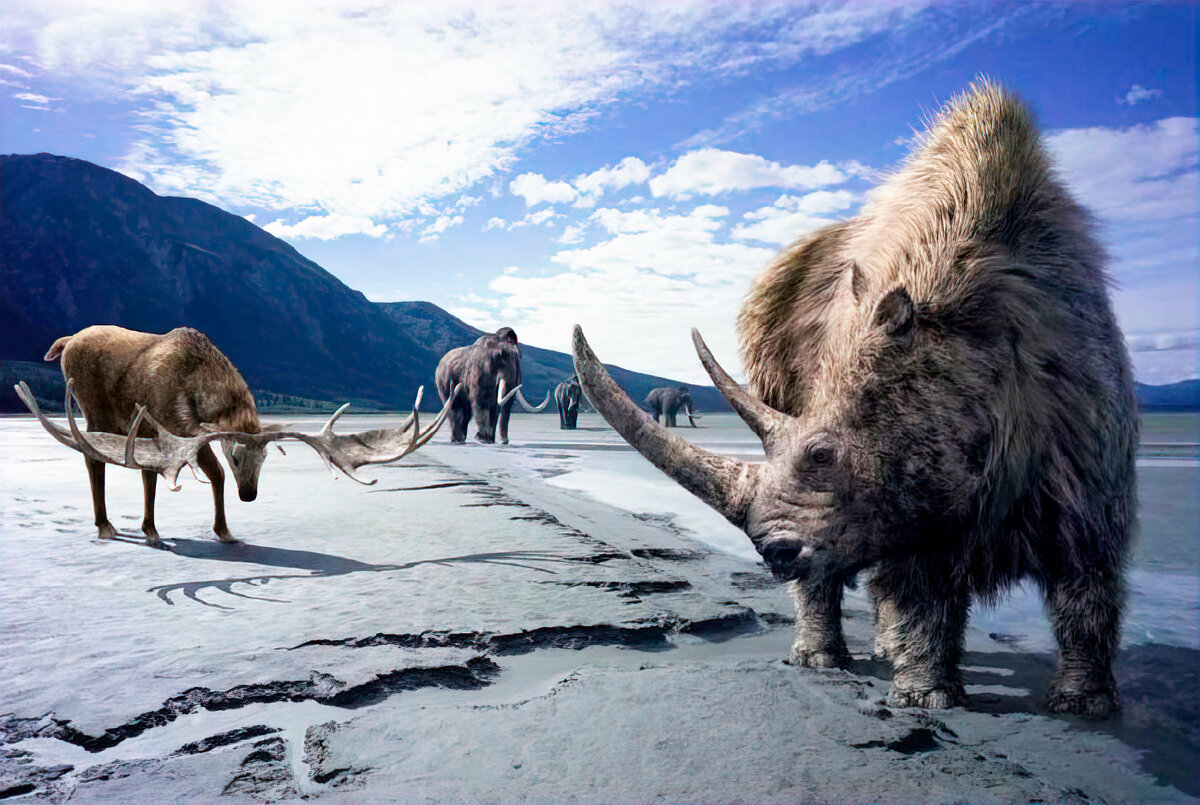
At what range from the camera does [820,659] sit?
2.64 metres

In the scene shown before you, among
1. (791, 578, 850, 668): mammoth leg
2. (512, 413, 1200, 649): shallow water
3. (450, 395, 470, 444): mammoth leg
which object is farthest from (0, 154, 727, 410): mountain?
(791, 578, 850, 668): mammoth leg

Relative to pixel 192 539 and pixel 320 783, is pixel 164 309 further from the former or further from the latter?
pixel 320 783

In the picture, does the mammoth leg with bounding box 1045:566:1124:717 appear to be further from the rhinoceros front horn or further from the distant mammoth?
the distant mammoth

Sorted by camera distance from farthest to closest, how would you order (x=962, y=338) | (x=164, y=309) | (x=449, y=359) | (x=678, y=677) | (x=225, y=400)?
(x=164, y=309), (x=449, y=359), (x=225, y=400), (x=678, y=677), (x=962, y=338)

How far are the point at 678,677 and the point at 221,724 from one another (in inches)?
54.1

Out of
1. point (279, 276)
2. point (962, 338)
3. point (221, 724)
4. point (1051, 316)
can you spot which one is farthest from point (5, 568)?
point (279, 276)

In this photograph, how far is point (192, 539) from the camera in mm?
4391

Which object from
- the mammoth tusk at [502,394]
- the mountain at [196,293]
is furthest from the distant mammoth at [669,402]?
the mountain at [196,293]

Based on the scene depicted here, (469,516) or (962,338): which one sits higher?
(962,338)

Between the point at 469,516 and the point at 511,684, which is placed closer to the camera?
the point at 511,684

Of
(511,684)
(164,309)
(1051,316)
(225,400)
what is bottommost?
(511,684)

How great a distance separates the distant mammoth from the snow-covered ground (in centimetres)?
1841

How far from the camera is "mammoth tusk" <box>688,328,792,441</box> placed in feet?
7.11

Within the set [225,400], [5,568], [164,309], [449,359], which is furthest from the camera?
[164,309]
